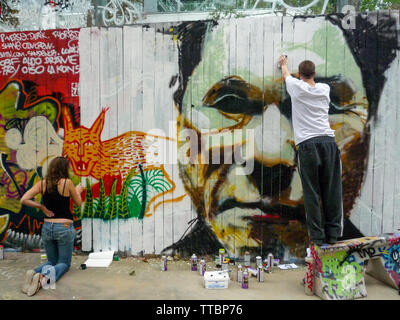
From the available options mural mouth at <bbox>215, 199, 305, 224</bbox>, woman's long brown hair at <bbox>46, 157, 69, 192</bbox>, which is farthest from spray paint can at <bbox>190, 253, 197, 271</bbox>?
woman's long brown hair at <bbox>46, 157, 69, 192</bbox>

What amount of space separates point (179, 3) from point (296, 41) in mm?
3300

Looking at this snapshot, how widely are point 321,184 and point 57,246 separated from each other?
9.59ft

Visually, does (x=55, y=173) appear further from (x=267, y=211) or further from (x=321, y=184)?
(x=321, y=184)

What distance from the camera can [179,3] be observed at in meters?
6.49

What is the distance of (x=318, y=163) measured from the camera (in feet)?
11.1

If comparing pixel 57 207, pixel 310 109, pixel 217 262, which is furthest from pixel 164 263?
pixel 310 109

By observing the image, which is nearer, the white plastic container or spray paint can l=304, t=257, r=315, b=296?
spray paint can l=304, t=257, r=315, b=296

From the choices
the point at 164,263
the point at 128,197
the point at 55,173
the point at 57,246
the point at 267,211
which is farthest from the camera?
the point at 128,197

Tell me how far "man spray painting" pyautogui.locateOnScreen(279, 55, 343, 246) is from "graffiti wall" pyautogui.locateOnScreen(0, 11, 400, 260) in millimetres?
605

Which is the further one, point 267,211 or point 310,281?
point 267,211

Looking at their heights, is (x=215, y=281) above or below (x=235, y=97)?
below

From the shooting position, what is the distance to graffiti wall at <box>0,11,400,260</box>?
4.00 metres

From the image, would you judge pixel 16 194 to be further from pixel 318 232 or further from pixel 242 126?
pixel 318 232

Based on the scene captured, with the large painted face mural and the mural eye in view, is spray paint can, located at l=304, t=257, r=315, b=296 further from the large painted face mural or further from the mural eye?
the mural eye
